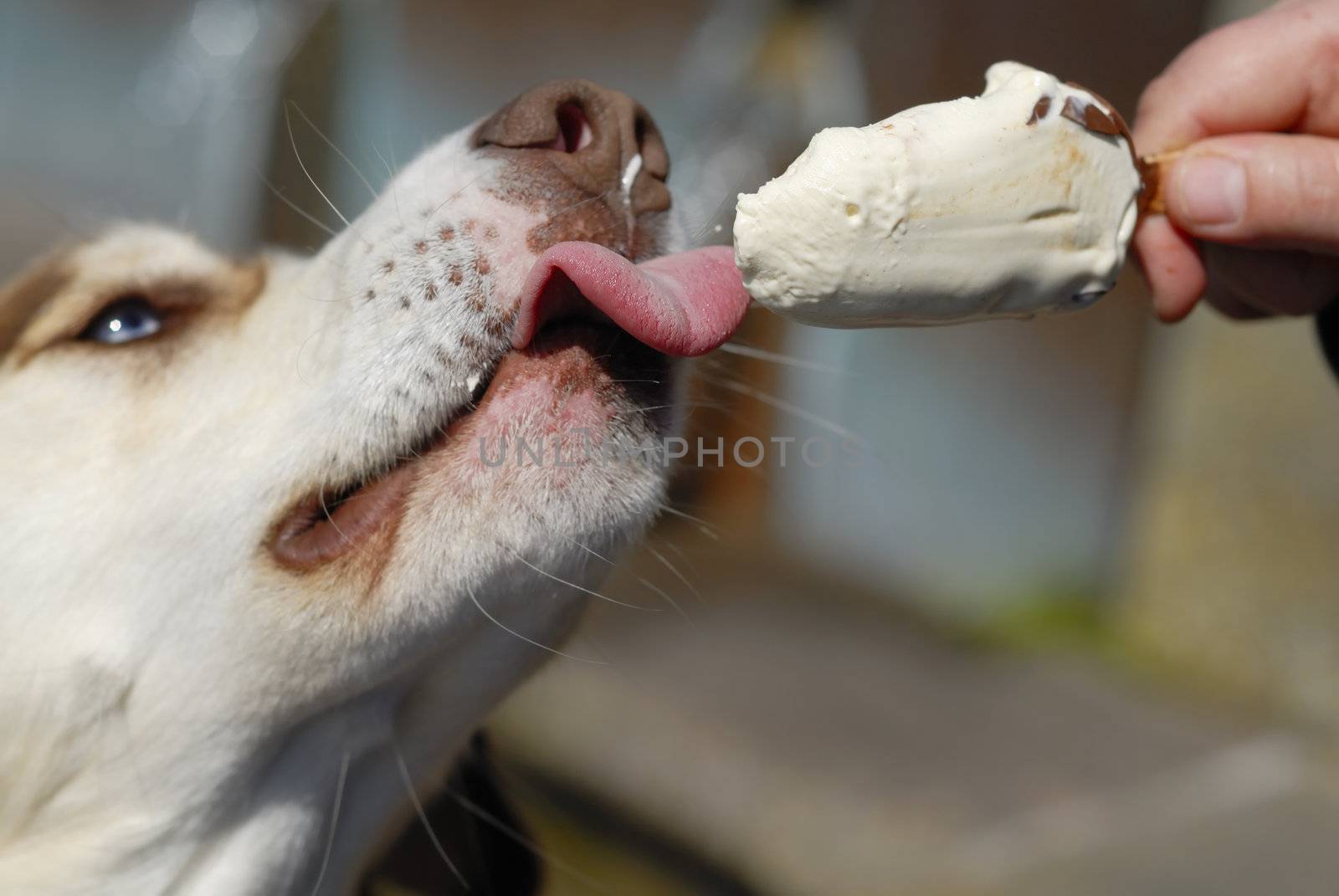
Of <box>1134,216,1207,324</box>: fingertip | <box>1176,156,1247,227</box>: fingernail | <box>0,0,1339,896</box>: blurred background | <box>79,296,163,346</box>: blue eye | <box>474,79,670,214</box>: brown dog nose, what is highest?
<box>474,79,670,214</box>: brown dog nose

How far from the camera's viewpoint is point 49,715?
58.0 inches

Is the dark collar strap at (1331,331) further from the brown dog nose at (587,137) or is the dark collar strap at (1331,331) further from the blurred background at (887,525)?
the blurred background at (887,525)

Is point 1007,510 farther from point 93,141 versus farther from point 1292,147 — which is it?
point 93,141

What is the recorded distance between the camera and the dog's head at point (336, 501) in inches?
50.8

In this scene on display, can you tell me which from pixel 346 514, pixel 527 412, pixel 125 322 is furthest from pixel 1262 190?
pixel 125 322

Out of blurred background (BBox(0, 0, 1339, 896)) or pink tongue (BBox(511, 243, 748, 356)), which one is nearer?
pink tongue (BBox(511, 243, 748, 356))

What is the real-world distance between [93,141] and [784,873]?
156 inches

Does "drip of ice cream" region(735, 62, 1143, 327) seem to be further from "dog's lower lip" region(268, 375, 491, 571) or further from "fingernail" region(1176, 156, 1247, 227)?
"dog's lower lip" region(268, 375, 491, 571)

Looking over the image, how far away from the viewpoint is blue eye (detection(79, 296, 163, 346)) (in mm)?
1721

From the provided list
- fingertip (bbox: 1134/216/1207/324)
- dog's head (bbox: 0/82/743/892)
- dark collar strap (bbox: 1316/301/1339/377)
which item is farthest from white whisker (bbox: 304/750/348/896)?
dark collar strap (bbox: 1316/301/1339/377)

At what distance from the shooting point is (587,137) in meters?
1.41

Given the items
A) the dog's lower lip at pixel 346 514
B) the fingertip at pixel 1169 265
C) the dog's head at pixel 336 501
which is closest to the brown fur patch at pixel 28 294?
the dog's head at pixel 336 501

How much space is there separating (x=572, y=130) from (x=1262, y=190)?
924 mm

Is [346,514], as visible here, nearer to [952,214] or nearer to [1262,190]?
[952,214]
